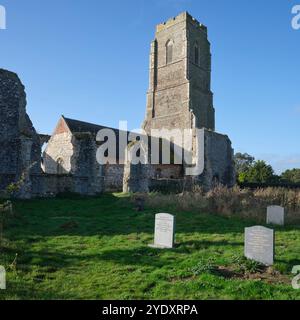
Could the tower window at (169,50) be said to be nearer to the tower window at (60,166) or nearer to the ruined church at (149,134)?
the ruined church at (149,134)

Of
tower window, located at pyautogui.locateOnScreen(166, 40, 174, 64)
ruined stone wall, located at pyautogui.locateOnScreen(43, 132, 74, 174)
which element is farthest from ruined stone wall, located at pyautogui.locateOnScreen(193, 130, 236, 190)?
tower window, located at pyautogui.locateOnScreen(166, 40, 174, 64)

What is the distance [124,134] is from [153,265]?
92.7 feet

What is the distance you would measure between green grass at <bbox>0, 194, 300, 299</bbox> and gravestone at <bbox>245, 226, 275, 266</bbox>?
29 cm

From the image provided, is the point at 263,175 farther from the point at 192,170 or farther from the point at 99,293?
the point at 99,293

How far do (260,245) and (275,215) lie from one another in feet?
18.0

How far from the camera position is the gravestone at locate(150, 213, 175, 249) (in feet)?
31.3

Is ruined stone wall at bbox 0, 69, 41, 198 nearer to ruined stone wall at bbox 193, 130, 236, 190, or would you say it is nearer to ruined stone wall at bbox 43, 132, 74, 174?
ruined stone wall at bbox 43, 132, 74, 174

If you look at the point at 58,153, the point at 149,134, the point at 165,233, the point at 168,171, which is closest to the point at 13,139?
the point at 58,153

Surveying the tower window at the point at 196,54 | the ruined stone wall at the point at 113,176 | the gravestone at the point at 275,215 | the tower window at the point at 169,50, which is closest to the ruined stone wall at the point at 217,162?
the ruined stone wall at the point at 113,176

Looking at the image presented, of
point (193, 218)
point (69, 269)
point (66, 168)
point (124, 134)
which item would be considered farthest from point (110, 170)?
point (69, 269)

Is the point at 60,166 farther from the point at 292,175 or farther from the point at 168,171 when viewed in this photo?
the point at 292,175

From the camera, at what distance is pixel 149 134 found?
42.1 metres

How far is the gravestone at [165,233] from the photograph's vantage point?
9.54 m

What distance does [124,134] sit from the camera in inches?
1393
